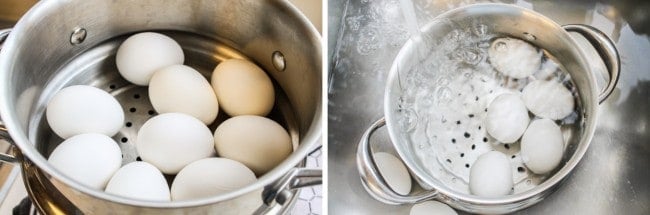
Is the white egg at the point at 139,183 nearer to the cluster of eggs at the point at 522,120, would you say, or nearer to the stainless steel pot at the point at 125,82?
the stainless steel pot at the point at 125,82

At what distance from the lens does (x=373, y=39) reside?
60cm

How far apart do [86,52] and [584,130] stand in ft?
2.01

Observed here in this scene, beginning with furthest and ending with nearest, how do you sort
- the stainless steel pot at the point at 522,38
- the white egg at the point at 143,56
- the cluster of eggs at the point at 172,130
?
the white egg at the point at 143,56 < the cluster of eggs at the point at 172,130 < the stainless steel pot at the point at 522,38

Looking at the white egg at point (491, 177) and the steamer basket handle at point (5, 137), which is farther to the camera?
the steamer basket handle at point (5, 137)

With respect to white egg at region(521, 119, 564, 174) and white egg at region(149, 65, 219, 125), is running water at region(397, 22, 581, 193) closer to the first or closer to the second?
white egg at region(521, 119, 564, 174)

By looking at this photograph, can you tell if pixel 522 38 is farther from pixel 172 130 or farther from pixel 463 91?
pixel 172 130

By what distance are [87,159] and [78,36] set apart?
0.18 meters

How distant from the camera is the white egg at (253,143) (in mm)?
788

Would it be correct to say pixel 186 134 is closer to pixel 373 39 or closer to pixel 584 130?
pixel 373 39

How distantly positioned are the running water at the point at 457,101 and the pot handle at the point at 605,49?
0.04 meters

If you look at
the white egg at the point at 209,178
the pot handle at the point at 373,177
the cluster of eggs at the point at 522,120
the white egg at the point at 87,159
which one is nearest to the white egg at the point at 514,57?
the cluster of eggs at the point at 522,120

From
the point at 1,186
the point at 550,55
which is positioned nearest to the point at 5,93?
the point at 1,186

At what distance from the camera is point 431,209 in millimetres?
537

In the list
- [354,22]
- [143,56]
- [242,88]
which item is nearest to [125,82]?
[143,56]
